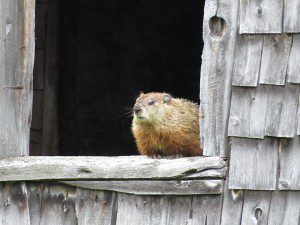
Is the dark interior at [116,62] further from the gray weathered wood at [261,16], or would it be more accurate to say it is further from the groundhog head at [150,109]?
the gray weathered wood at [261,16]

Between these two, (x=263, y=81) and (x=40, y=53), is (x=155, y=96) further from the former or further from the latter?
(x=40, y=53)

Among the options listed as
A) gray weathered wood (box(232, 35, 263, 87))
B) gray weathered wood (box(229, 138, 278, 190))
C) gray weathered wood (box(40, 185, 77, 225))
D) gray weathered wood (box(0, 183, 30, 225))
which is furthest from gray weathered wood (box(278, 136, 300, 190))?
gray weathered wood (box(0, 183, 30, 225))

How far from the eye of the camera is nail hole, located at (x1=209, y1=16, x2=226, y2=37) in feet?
14.9

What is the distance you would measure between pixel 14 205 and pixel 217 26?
5.12ft

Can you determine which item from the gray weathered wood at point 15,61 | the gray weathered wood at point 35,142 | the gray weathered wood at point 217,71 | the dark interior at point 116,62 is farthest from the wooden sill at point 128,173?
the dark interior at point 116,62

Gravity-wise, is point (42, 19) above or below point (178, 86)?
above

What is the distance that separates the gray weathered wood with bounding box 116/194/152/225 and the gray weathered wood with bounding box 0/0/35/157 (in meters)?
0.74

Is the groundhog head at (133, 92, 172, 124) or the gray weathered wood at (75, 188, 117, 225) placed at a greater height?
the groundhog head at (133, 92, 172, 124)

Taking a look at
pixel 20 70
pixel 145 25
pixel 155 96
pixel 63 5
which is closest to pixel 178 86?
pixel 145 25

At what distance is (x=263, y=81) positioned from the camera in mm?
4480

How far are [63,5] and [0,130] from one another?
279 centimetres

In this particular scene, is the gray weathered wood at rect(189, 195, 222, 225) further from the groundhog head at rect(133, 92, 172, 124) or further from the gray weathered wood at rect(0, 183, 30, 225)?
the gray weathered wood at rect(0, 183, 30, 225)

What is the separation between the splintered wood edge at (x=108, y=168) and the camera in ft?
15.2

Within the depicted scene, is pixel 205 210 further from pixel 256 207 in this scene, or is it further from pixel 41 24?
pixel 41 24
